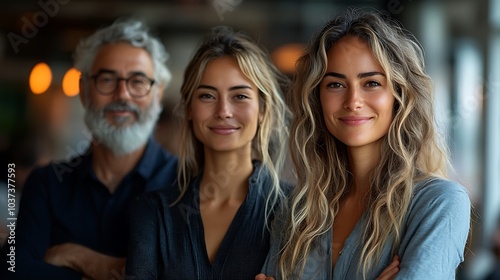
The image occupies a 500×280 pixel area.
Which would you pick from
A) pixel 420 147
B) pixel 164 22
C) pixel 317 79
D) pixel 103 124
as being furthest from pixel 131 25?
pixel 164 22

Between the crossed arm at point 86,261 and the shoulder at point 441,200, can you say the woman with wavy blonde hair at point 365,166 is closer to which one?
the shoulder at point 441,200

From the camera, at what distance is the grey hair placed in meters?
3.33

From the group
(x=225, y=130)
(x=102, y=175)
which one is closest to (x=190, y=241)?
(x=225, y=130)

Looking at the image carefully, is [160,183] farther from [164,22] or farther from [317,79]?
[164,22]

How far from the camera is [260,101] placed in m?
2.73

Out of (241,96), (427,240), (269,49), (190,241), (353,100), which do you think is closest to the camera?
(427,240)

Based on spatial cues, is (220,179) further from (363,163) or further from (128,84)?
(128,84)

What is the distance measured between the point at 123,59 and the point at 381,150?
4.68ft

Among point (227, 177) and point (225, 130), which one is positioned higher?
point (225, 130)

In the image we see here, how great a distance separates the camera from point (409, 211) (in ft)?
6.97

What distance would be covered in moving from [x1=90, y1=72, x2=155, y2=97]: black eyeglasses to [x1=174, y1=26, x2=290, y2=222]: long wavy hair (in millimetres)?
408

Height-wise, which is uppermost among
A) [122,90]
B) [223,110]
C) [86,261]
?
[122,90]

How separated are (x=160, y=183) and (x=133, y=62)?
0.58 metres

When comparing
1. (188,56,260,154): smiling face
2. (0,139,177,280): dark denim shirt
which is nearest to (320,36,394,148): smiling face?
(188,56,260,154): smiling face
